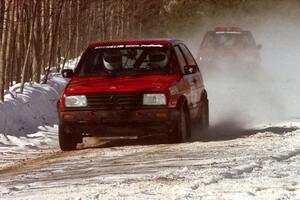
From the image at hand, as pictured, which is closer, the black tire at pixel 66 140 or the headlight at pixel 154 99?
the headlight at pixel 154 99

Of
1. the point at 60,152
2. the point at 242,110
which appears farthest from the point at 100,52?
the point at 242,110

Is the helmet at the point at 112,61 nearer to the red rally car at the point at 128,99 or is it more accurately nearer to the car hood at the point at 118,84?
the red rally car at the point at 128,99

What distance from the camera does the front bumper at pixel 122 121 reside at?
12422 millimetres

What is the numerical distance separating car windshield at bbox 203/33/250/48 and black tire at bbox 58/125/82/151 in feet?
49.4

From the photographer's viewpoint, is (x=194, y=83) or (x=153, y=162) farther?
(x=194, y=83)

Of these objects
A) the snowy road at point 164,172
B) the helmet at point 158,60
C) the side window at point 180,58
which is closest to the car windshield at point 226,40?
the side window at point 180,58

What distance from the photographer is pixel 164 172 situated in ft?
29.5

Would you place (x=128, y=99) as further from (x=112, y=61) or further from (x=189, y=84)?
(x=189, y=84)

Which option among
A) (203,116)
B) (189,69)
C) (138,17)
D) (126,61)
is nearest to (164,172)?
(126,61)

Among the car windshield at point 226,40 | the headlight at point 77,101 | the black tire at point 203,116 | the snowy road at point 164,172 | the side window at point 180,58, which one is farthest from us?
the car windshield at point 226,40

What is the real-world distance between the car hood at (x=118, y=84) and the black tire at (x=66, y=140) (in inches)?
20.6

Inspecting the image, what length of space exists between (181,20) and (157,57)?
205ft

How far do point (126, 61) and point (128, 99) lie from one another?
3.96 feet

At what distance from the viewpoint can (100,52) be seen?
45.6ft
